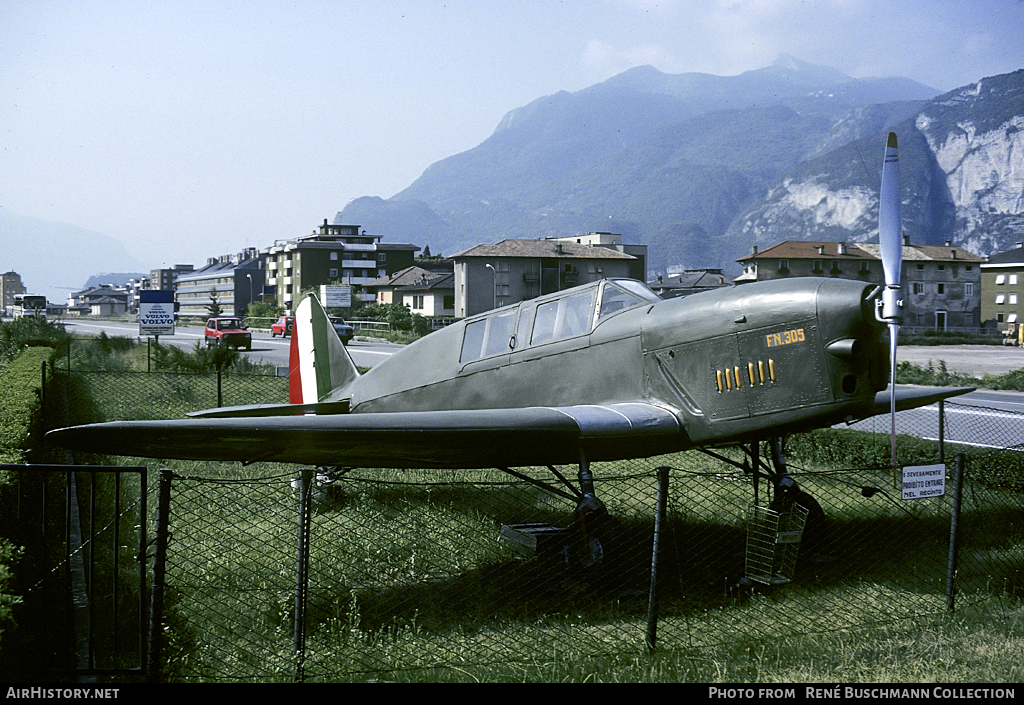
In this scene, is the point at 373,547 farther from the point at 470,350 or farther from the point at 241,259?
the point at 241,259

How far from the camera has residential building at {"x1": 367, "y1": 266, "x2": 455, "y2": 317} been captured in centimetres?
7700

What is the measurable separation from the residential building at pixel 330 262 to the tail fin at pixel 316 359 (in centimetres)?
9380

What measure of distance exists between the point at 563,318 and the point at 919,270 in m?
76.8

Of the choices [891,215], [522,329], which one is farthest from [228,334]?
[891,215]

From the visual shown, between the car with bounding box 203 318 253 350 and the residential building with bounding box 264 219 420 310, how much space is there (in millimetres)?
61930

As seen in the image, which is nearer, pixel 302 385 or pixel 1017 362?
pixel 302 385

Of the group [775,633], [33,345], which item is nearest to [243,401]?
[33,345]

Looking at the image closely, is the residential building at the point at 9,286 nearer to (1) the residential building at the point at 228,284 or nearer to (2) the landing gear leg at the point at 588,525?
(1) the residential building at the point at 228,284

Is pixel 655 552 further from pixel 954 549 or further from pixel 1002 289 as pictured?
pixel 1002 289

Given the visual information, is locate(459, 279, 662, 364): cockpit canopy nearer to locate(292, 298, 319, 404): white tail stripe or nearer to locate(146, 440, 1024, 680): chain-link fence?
locate(146, 440, 1024, 680): chain-link fence


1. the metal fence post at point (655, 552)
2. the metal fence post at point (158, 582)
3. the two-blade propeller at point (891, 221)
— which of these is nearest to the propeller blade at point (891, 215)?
the two-blade propeller at point (891, 221)

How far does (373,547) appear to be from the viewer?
7.29m

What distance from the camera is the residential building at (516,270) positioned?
226 ft

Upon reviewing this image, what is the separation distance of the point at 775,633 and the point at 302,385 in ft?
26.7
